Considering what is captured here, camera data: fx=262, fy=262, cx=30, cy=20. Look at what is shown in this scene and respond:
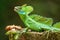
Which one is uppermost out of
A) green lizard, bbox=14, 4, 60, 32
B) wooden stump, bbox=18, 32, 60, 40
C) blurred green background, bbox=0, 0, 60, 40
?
blurred green background, bbox=0, 0, 60, 40

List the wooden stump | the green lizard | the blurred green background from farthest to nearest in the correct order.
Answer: the blurred green background, the green lizard, the wooden stump

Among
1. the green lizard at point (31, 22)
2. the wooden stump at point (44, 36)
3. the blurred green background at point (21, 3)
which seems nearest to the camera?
the wooden stump at point (44, 36)

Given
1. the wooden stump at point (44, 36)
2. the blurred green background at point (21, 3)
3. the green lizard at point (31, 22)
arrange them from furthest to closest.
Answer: the blurred green background at point (21, 3), the green lizard at point (31, 22), the wooden stump at point (44, 36)

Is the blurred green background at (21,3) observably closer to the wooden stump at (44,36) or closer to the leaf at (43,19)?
the leaf at (43,19)

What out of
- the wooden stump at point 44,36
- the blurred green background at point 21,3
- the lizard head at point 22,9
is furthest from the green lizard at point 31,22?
the blurred green background at point 21,3

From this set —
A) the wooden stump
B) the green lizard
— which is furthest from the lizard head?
the wooden stump

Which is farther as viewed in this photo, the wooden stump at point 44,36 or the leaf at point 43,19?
the leaf at point 43,19

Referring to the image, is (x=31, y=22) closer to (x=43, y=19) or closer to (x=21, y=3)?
(x=43, y=19)

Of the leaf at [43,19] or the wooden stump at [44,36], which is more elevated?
the leaf at [43,19]

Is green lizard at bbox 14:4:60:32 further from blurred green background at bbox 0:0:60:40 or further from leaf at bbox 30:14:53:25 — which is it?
blurred green background at bbox 0:0:60:40

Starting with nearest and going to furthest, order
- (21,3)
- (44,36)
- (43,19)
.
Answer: (44,36) < (43,19) < (21,3)

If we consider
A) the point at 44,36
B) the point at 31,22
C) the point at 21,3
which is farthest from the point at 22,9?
the point at 21,3

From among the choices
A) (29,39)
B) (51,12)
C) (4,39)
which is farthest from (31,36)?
(51,12)

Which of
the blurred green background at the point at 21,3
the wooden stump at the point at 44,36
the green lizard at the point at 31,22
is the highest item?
the blurred green background at the point at 21,3
